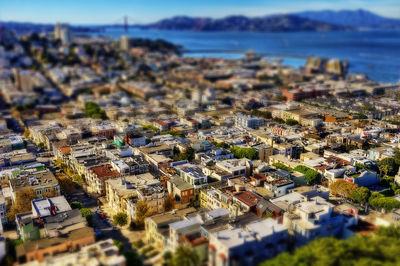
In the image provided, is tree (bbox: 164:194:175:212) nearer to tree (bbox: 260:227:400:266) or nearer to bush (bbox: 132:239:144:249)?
bush (bbox: 132:239:144:249)

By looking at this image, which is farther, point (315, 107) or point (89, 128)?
point (315, 107)

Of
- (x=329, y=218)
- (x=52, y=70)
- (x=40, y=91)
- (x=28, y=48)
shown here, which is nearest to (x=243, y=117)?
(x=329, y=218)

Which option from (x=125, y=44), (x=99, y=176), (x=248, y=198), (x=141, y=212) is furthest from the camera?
(x=125, y=44)

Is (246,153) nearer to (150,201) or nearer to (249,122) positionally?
(249,122)

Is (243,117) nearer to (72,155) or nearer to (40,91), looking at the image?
(72,155)

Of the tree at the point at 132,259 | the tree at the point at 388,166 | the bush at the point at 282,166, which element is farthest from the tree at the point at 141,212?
the tree at the point at 388,166

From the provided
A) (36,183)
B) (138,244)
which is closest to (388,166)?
(138,244)
